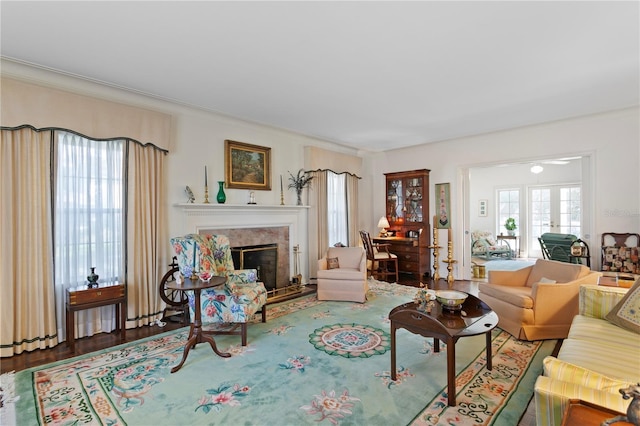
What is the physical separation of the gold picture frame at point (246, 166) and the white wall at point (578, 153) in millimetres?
3342

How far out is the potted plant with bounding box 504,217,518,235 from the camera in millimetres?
9211

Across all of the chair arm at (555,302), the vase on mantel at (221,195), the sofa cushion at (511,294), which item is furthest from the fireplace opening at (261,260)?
the chair arm at (555,302)

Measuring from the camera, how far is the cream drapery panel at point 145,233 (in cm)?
362

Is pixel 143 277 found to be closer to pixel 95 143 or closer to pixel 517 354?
pixel 95 143

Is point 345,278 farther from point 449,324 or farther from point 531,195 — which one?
point 531,195

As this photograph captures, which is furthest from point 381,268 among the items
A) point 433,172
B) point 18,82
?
point 18,82

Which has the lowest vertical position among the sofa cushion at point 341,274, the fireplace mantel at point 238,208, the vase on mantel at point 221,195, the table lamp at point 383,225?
the sofa cushion at point 341,274

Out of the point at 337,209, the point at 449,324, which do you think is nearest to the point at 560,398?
the point at 449,324

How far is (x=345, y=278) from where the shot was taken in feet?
14.9

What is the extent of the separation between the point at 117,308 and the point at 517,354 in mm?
4068

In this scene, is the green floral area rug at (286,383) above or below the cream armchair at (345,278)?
below

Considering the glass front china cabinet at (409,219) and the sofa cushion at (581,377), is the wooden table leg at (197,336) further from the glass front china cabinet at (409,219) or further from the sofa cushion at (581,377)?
the glass front china cabinet at (409,219)

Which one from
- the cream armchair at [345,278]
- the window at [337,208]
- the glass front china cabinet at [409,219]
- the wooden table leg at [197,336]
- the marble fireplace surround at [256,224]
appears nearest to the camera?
the wooden table leg at [197,336]

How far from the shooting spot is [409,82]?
133 inches
